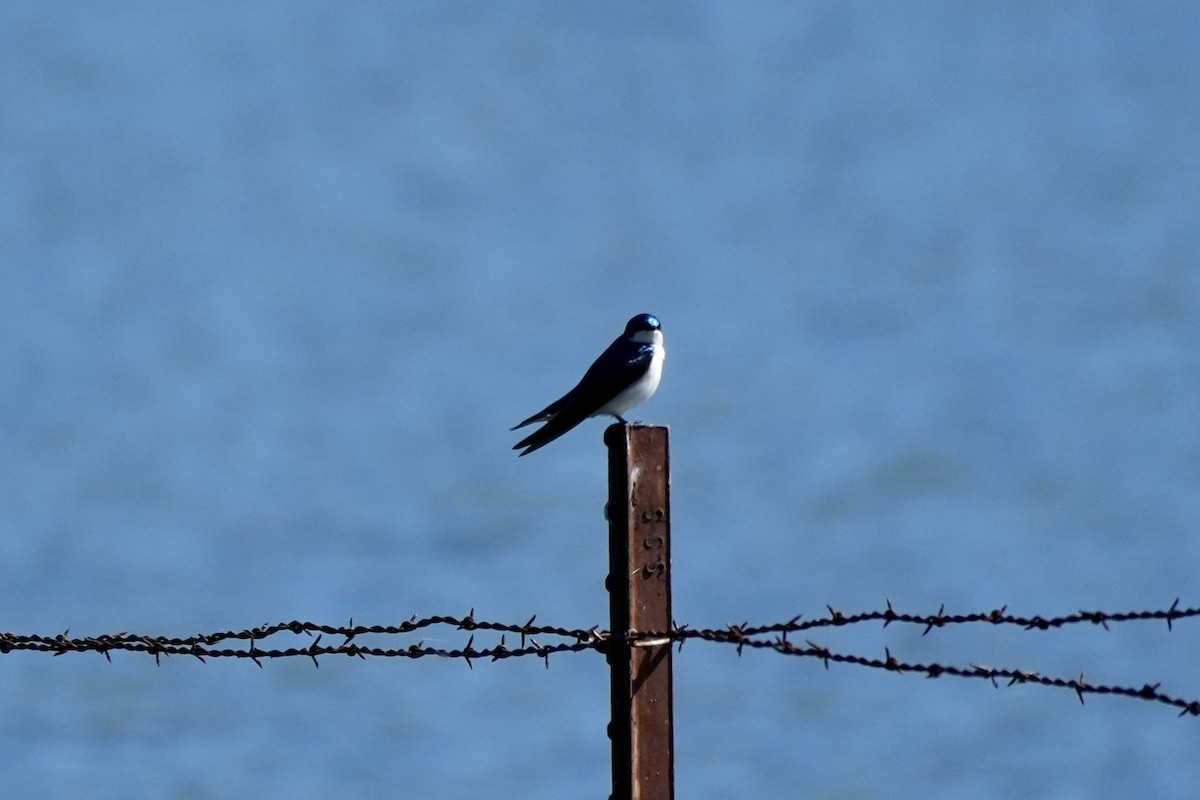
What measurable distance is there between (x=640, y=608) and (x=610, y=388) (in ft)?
10.1

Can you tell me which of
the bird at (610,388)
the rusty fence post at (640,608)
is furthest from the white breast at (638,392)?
the rusty fence post at (640,608)

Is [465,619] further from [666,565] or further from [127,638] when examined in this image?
[127,638]

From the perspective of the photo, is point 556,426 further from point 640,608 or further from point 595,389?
point 640,608

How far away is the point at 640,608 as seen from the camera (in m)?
5.59

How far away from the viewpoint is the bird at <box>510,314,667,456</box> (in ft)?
27.8

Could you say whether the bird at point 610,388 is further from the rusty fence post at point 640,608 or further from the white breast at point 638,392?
the rusty fence post at point 640,608

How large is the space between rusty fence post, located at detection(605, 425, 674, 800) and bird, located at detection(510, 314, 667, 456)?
8.48ft

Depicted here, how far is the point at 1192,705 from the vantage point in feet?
16.9

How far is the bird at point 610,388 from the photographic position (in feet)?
27.8

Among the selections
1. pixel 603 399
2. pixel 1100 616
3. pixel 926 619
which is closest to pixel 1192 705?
pixel 1100 616

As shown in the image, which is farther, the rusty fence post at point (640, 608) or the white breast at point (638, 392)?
the white breast at point (638, 392)

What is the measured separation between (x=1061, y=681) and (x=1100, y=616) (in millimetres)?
210

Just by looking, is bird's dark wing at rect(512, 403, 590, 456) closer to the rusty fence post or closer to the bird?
the bird

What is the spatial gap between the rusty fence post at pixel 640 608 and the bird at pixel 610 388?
102 inches
